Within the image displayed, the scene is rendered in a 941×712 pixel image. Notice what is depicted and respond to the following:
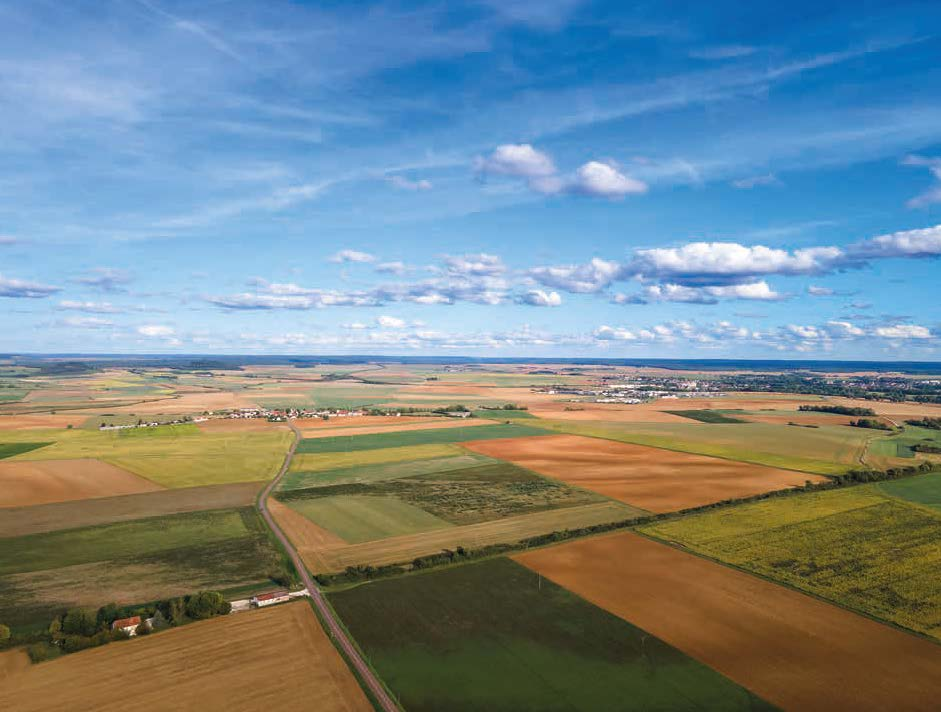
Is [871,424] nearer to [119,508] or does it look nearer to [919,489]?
[919,489]

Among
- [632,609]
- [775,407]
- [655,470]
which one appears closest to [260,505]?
[632,609]

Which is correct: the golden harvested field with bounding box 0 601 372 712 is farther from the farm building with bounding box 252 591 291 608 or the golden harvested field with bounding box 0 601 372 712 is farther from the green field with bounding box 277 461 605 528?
the green field with bounding box 277 461 605 528

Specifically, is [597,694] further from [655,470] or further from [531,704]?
[655,470]

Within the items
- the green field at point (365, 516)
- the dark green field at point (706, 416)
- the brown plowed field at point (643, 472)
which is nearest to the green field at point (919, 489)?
the brown plowed field at point (643, 472)

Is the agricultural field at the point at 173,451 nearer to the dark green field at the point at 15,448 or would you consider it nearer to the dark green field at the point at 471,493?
the dark green field at the point at 15,448

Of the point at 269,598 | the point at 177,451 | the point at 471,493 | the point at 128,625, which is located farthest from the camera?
the point at 177,451

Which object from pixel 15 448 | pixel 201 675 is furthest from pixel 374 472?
pixel 15 448
